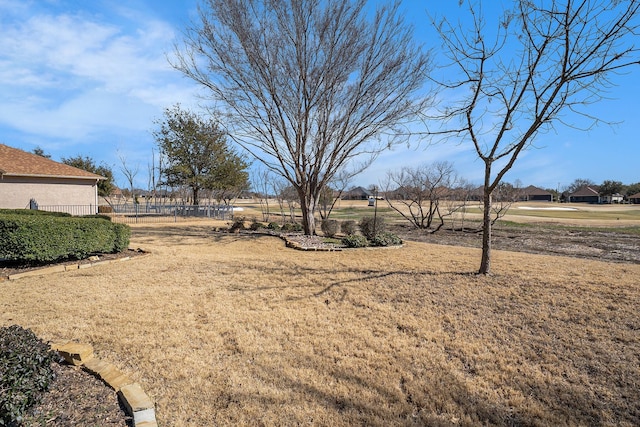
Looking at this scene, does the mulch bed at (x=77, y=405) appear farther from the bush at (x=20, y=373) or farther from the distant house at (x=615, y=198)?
the distant house at (x=615, y=198)

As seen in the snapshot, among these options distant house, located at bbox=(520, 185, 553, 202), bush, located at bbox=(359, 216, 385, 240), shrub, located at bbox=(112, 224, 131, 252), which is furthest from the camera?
distant house, located at bbox=(520, 185, 553, 202)

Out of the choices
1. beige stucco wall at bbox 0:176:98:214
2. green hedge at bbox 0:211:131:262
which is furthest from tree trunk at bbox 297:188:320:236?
beige stucco wall at bbox 0:176:98:214

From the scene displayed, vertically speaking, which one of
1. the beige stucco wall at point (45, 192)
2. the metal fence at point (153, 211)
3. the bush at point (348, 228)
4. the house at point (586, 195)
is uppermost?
the house at point (586, 195)

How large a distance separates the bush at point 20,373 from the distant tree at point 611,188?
3294 inches

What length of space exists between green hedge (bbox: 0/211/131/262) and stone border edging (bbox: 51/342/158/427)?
12.8 feet

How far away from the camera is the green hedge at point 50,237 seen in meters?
5.77

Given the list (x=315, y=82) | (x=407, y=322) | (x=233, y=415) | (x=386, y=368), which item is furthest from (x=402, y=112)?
(x=233, y=415)

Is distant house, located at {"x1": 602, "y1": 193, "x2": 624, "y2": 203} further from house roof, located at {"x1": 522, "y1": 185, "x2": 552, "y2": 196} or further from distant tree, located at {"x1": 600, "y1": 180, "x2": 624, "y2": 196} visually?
house roof, located at {"x1": 522, "y1": 185, "x2": 552, "y2": 196}

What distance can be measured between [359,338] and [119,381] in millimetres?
2326

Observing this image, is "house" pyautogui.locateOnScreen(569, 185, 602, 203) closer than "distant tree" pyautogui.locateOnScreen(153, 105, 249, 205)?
No

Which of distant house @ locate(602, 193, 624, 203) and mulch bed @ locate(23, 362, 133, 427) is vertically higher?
distant house @ locate(602, 193, 624, 203)

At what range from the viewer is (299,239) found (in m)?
11.0

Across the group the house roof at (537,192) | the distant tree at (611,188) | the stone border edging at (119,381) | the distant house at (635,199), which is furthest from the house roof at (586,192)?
the stone border edging at (119,381)

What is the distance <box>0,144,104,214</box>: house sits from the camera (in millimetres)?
16016
